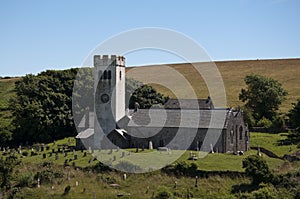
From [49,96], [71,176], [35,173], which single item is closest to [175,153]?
[71,176]

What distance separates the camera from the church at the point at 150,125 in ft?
168

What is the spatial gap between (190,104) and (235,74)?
54413mm

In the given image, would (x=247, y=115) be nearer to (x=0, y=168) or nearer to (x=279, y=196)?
(x=279, y=196)

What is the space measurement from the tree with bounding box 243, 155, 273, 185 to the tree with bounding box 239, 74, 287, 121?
34.5 m

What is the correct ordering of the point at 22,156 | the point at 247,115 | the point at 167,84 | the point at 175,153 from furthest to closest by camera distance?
1. the point at 167,84
2. the point at 247,115
3. the point at 22,156
4. the point at 175,153

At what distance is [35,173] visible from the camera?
4238cm

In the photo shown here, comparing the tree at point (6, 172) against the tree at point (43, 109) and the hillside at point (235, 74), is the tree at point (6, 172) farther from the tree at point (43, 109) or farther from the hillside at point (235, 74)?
the hillside at point (235, 74)

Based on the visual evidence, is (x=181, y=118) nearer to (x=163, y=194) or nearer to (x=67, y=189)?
(x=67, y=189)

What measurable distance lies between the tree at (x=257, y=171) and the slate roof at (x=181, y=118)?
12484 millimetres

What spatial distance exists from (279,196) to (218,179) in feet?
18.9

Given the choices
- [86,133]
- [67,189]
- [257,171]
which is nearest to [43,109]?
[86,133]

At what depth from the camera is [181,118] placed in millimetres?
53375

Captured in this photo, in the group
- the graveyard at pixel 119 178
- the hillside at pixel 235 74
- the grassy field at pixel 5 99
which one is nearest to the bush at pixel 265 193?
the graveyard at pixel 119 178

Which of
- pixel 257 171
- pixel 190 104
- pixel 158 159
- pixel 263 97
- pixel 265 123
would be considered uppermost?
pixel 263 97
